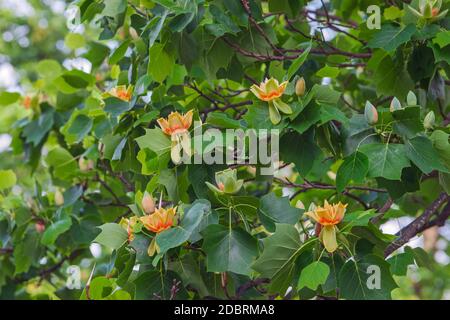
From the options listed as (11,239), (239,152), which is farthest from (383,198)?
(11,239)

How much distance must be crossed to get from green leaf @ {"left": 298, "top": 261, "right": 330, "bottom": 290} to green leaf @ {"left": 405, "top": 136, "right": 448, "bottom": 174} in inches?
15.2

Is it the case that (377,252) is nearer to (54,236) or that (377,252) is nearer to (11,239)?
(54,236)

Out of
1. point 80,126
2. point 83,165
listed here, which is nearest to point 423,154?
point 80,126

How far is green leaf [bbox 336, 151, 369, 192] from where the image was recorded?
6.35ft

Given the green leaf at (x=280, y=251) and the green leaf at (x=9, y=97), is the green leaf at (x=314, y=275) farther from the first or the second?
the green leaf at (x=9, y=97)

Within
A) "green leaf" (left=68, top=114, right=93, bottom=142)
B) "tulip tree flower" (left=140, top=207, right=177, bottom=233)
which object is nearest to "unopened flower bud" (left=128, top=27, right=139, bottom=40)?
"green leaf" (left=68, top=114, right=93, bottom=142)

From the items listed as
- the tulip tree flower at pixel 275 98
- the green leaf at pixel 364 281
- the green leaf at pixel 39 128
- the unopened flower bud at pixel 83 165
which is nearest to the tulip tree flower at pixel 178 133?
the tulip tree flower at pixel 275 98

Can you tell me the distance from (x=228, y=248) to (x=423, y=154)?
591 millimetres

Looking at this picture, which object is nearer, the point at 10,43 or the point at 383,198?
the point at 383,198

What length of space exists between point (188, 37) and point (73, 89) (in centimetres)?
101

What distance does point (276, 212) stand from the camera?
198 cm

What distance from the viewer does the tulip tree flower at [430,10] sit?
2229mm

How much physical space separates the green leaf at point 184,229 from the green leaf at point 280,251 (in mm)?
196

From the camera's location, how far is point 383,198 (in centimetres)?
275
